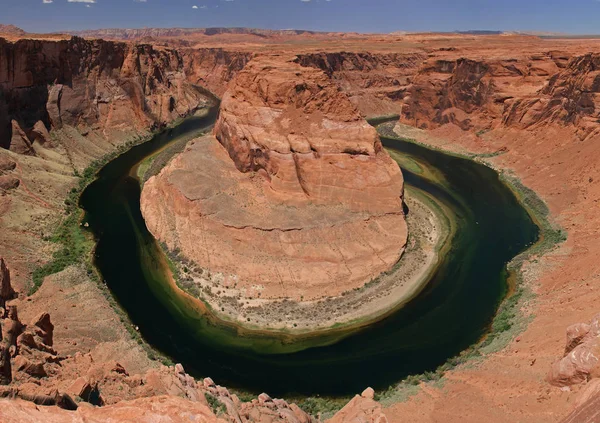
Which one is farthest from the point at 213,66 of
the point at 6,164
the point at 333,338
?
the point at 333,338

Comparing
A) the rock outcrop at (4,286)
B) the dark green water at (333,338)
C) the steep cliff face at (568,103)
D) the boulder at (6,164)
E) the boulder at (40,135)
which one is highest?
the steep cliff face at (568,103)

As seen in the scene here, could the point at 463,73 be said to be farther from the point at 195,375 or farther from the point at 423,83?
the point at 195,375

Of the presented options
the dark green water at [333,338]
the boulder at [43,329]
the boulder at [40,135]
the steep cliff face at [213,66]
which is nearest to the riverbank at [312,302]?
the dark green water at [333,338]

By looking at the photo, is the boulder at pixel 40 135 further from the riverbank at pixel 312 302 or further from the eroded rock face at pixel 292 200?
the riverbank at pixel 312 302

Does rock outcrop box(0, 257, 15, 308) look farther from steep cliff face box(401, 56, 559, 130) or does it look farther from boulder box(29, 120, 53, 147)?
steep cliff face box(401, 56, 559, 130)

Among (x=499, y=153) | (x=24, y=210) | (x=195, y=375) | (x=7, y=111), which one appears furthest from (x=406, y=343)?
(x=7, y=111)

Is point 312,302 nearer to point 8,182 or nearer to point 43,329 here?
point 43,329
